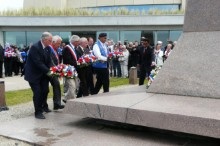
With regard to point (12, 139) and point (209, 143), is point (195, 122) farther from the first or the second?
point (12, 139)

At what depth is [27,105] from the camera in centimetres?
991

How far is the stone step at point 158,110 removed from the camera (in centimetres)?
534

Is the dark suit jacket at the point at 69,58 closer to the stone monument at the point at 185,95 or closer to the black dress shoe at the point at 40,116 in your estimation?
the black dress shoe at the point at 40,116

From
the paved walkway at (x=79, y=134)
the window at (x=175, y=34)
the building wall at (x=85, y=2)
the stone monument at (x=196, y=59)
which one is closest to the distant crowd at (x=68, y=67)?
the paved walkway at (x=79, y=134)

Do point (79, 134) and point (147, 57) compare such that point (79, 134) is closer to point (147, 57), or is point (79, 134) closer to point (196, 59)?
point (196, 59)

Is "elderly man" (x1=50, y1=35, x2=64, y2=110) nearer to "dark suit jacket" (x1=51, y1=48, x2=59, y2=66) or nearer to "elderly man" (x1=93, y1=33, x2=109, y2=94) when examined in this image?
"dark suit jacket" (x1=51, y1=48, x2=59, y2=66)

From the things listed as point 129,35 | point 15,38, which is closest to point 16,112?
point 129,35

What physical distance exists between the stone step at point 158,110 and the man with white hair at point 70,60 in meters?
1.59

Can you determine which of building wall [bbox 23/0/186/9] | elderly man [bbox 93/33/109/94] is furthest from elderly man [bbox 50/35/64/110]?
building wall [bbox 23/0/186/9]

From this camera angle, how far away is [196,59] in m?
7.26

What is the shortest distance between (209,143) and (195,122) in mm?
660

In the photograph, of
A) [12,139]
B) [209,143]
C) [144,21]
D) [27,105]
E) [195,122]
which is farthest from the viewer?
[144,21]

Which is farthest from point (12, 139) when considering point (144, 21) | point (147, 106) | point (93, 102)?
point (144, 21)

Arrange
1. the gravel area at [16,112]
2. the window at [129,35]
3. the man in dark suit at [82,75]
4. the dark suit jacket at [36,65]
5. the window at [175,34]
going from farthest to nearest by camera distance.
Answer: the window at [129,35] < the window at [175,34] < the man in dark suit at [82,75] < the gravel area at [16,112] < the dark suit jacket at [36,65]
